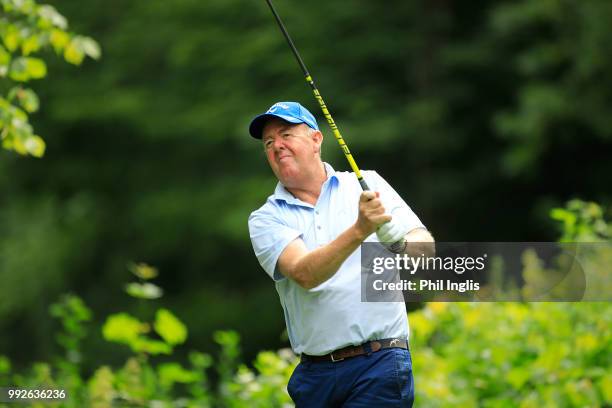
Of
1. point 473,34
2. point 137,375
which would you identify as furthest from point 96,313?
point 137,375

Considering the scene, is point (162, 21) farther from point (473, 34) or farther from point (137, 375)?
point (137, 375)

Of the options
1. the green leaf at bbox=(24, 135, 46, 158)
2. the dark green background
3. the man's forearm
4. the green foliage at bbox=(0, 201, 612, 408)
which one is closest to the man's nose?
the man's forearm

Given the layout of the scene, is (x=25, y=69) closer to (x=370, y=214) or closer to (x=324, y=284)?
(x=324, y=284)

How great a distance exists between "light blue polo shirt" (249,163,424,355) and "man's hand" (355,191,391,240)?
0.34 m

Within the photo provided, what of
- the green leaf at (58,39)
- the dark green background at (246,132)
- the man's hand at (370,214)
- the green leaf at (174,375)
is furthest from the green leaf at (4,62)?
the dark green background at (246,132)

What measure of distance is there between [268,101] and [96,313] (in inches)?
182

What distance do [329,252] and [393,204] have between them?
404mm

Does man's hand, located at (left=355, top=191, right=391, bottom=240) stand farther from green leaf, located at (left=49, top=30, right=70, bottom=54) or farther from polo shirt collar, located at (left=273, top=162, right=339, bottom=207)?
green leaf, located at (left=49, top=30, right=70, bottom=54)

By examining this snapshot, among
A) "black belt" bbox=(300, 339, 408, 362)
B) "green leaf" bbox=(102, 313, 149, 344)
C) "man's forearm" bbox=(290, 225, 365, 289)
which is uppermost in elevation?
"green leaf" bbox=(102, 313, 149, 344)

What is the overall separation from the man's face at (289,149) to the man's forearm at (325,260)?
34cm

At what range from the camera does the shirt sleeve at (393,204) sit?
3.54 meters

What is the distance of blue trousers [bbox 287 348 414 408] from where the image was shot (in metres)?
3.50

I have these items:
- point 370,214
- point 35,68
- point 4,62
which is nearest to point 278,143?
point 370,214

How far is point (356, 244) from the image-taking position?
127 inches
